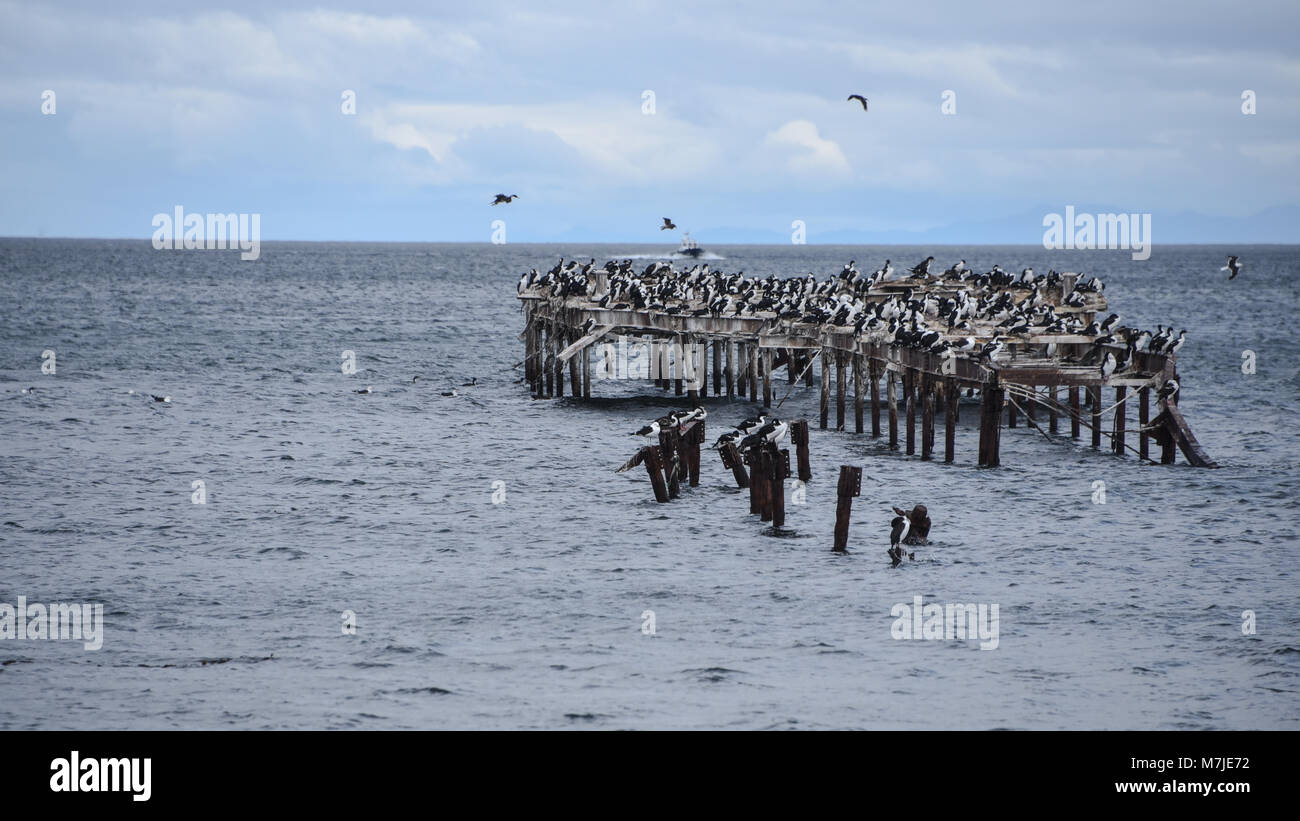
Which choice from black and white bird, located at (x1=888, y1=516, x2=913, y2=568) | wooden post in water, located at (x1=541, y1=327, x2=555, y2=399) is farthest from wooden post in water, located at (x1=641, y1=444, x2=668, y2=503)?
wooden post in water, located at (x1=541, y1=327, x2=555, y2=399)

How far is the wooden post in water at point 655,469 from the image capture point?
28.2 m

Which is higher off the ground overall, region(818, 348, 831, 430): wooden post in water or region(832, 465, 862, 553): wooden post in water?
region(818, 348, 831, 430): wooden post in water

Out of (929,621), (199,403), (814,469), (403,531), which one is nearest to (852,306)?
(814,469)

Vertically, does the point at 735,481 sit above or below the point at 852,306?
below

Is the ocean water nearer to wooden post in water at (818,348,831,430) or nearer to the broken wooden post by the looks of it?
wooden post in water at (818,348,831,430)

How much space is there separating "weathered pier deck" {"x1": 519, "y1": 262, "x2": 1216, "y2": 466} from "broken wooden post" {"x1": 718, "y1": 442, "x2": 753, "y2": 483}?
6084 millimetres

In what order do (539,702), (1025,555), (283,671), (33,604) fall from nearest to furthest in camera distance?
1. (539,702)
2. (283,671)
3. (33,604)
4. (1025,555)

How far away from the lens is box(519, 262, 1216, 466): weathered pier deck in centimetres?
3250

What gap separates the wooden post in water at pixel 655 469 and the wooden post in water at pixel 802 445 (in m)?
3.04

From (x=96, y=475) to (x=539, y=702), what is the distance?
1982cm

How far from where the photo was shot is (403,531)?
25984 mm

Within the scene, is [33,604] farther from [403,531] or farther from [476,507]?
[476,507]

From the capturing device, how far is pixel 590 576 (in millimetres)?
22281

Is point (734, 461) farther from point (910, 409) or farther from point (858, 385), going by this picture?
point (858, 385)
